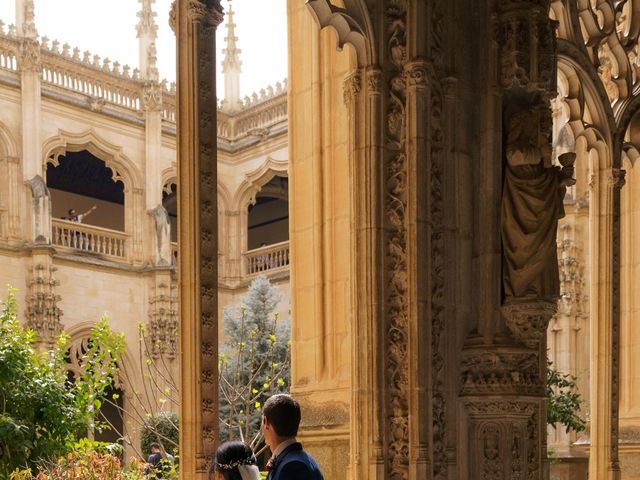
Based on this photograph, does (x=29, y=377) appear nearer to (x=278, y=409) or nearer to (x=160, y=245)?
(x=278, y=409)

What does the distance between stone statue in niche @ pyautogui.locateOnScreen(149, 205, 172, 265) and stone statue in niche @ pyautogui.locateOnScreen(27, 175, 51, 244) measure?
2288 mm

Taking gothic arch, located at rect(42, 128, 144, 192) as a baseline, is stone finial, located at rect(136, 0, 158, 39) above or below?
above

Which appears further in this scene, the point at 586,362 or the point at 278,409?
the point at 586,362

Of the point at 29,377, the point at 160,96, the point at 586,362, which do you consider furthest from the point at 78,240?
the point at 29,377

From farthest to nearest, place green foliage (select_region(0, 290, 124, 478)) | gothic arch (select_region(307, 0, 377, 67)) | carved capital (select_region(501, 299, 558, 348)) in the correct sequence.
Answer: green foliage (select_region(0, 290, 124, 478))
carved capital (select_region(501, 299, 558, 348))
gothic arch (select_region(307, 0, 377, 67))

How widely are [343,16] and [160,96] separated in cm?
1620

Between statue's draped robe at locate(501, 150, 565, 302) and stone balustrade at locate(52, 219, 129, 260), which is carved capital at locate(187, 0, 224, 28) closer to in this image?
statue's draped robe at locate(501, 150, 565, 302)

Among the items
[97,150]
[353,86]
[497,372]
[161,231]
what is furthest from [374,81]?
[97,150]

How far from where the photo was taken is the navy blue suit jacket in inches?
115

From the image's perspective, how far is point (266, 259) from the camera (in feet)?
72.7

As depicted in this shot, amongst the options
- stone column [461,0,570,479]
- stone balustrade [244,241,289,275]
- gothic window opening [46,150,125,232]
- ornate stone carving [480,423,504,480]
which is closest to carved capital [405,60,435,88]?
stone column [461,0,570,479]

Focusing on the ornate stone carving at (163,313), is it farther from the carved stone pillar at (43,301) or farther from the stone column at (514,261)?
the stone column at (514,261)

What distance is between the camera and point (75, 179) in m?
25.0

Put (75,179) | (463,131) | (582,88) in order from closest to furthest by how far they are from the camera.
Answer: (463,131) < (582,88) < (75,179)
